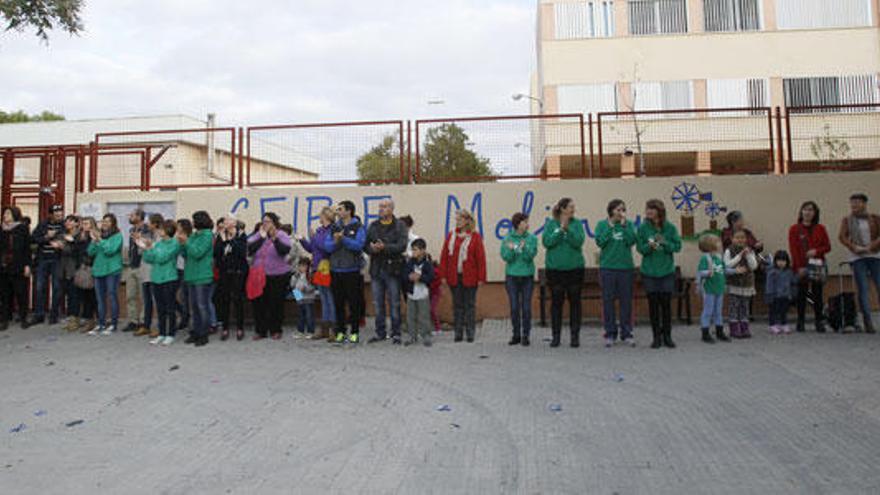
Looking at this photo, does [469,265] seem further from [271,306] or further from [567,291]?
[271,306]

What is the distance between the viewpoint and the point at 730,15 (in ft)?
92.3

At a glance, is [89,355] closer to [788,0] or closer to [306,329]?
[306,329]

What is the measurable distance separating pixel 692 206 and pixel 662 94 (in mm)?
18677

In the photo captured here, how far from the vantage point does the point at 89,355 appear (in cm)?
805

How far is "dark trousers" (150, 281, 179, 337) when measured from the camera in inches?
351

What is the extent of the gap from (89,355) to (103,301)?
7.18 feet

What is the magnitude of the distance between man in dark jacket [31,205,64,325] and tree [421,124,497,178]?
5.91 metres

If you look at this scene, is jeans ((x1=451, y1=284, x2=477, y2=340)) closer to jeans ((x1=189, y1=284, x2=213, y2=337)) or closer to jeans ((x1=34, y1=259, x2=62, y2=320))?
jeans ((x1=189, y1=284, x2=213, y2=337))

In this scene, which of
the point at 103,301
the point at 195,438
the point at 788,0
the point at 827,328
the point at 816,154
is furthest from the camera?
the point at 788,0

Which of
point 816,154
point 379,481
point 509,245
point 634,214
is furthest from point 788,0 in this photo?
point 379,481

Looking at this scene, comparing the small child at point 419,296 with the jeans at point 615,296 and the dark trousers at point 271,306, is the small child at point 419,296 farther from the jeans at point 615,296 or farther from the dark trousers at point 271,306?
the jeans at point 615,296

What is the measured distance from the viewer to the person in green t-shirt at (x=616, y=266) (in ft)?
26.9

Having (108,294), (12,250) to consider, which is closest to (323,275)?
(108,294)

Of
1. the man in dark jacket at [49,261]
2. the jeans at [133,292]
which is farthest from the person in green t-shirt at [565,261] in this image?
the man in dark jacket at [49,261]
